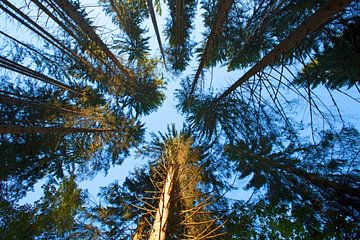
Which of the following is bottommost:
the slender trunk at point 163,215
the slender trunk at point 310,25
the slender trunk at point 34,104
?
the slender trunk at point 163,215

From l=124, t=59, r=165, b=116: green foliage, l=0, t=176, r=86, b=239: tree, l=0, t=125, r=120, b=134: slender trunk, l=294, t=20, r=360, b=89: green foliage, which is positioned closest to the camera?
l=294, t=20, r=360, b=89: green foliage

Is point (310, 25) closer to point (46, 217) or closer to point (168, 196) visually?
point (168, 196)

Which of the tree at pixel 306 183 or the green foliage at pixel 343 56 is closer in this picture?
the green foliage at pixel 343 56

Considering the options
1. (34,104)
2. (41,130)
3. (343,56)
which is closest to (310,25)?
(343,56)

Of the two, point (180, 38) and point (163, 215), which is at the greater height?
point (180, 38)

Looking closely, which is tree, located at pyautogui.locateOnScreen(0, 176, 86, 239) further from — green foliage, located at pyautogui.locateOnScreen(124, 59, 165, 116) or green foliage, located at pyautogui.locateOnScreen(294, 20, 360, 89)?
green foliage, located at pyautogui.locateOnScreen(294, 20, 360, 89)

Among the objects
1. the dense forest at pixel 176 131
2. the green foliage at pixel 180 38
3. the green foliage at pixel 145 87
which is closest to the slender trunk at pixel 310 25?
the dense forest at pixel 176 131

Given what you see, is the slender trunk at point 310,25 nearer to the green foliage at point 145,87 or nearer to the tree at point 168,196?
the tree at point 168,196

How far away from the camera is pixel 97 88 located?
9656mm

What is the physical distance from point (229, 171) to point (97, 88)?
22.9 ft

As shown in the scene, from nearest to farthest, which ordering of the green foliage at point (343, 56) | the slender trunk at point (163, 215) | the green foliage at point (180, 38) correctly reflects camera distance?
1. the slender trunk at point (163, 215)
2. the green foliage at point (343, 56)
3. the green foliage at point (180, 38)

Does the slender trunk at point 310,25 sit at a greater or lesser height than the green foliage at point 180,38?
lesser

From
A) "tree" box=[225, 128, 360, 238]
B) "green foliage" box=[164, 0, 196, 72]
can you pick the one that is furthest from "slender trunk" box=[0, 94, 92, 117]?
"tree" box=[225, 128, 360, 238]

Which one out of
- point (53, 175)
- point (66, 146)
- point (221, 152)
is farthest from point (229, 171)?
point (53, 175)
